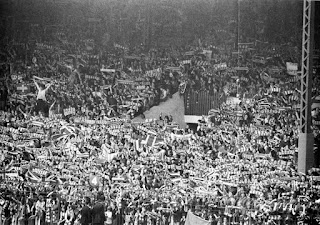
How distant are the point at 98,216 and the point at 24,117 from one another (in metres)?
1.22

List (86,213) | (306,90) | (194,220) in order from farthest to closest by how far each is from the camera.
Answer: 1. (86,213)
2. (194,220)
3. (306,90)

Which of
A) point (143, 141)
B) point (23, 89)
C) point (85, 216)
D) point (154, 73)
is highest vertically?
point (154, 73)

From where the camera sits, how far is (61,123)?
6.49 metres

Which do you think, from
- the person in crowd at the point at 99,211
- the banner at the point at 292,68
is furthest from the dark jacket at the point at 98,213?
the banner at the point at 292,68

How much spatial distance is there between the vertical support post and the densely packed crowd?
6 centimetres

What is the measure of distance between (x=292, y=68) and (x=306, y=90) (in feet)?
0.72

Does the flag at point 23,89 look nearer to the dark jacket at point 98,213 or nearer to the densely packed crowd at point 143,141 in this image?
the densely packed crowd at point 143,141

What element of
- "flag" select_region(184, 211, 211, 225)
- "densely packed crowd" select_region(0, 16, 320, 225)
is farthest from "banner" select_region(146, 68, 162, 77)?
"flag" select_region(184, 211, 211, 225)

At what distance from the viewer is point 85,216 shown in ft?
20.8

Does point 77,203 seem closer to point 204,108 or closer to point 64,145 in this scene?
point 64,145

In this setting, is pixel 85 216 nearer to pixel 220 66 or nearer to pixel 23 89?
pixel 23 89

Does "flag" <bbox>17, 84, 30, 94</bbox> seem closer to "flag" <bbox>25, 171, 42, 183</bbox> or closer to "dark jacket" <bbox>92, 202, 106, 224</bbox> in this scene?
"flag" <bbox>25, 171, 42, 183</bbox>

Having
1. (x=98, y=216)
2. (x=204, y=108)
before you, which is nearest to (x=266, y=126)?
(x=204, y=108)

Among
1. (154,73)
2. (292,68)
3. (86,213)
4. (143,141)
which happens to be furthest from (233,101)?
(86,213)
